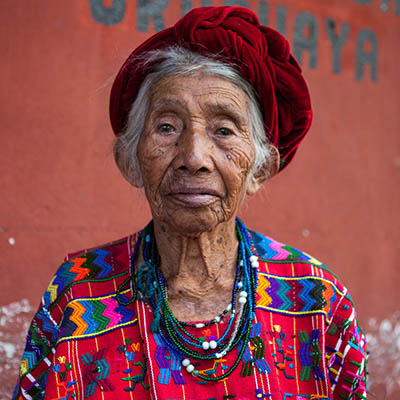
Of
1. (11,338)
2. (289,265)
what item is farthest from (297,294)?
(11,338)

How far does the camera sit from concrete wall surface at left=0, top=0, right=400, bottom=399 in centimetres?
293

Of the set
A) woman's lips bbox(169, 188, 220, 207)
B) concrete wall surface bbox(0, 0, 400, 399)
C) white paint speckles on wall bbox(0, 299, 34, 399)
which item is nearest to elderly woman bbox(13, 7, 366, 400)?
woman's lips bbox(169, 188, 220, 207)

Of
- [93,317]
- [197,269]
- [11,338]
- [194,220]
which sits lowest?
[11,338]

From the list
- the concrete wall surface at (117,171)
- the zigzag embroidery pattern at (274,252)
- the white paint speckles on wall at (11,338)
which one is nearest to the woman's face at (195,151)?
the zigzag embroidery pattern at (274,252)

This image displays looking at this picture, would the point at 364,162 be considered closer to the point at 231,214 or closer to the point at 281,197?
the point at 281,197

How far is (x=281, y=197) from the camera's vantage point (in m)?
3.80

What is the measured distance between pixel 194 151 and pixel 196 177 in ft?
0.28

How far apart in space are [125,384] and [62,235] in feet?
4.71

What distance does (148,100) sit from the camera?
196 centimetres

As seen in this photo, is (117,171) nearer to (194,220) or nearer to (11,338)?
(11,338)

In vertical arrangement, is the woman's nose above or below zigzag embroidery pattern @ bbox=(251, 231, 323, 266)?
A: above

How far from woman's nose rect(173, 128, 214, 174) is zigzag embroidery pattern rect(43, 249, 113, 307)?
1.74 ft

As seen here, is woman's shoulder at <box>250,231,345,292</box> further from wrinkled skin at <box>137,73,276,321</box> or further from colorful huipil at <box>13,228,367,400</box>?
wrinkled skin at <box>137,73,276,321</box>

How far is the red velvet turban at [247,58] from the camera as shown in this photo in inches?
73.2
